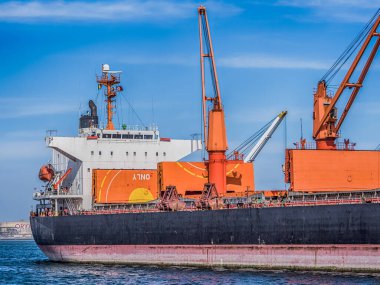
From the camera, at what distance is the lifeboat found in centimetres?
6756

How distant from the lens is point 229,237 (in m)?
48.9

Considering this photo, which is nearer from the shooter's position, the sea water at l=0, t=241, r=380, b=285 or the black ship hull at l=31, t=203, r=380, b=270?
the sea water at l=0, t=241, r=380, b=285

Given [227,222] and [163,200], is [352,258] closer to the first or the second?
[227,222]

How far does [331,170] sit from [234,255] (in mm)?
8514

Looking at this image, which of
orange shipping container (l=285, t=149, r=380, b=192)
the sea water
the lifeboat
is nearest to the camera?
the sea water

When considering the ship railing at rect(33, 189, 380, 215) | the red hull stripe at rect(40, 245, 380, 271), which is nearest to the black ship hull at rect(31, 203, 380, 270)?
the red hull stripe at rect(40, 245, 380, 271)

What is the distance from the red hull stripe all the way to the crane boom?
1813 centimetres

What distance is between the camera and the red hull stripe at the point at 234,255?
4162 centimetres

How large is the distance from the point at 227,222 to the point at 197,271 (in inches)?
140

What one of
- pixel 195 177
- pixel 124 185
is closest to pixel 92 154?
pixel 124 185

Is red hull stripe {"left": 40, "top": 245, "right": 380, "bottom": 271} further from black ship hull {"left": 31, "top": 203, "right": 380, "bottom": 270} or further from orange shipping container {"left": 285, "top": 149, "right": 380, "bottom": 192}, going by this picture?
orange shipping container {"left": 285, "top": 149, "right": 380, "bottom": 192}

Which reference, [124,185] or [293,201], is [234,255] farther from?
[124,185]

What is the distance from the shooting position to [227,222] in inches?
1943

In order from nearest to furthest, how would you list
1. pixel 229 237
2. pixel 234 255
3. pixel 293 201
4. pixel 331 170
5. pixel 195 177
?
pixel 293 201 → pixel 234 255 → pixel 229 237 → pixel 331 170 → pixel 195 177
